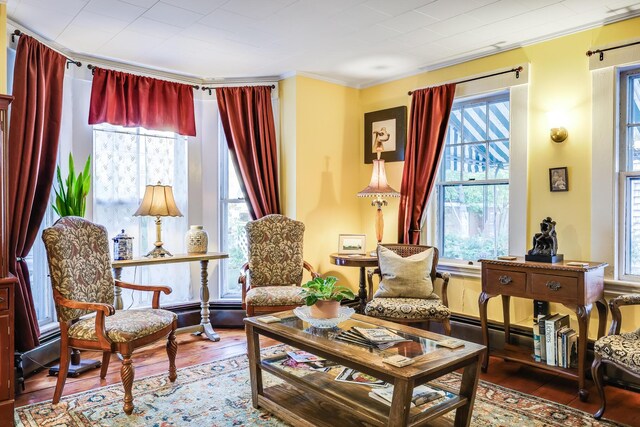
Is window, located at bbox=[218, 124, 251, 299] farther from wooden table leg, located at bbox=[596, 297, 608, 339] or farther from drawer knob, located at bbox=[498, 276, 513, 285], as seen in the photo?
wooden table leg, located at bbox=[596, 297, 608, 339]

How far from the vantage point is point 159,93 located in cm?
435

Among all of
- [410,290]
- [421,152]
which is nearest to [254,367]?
[410,290]

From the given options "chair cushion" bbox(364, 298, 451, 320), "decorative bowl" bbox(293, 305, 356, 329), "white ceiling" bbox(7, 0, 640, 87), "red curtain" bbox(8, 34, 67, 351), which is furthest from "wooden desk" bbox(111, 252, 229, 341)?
"white ceiling" bbox(7, 0, 640, 87)

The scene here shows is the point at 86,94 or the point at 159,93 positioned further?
the point at 159,93

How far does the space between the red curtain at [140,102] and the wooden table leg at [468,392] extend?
3.40 meters

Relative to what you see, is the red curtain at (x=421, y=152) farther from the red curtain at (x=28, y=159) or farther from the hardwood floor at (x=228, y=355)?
the red curtain at (x=28, y=159)

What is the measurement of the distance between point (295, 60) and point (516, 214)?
2329mm

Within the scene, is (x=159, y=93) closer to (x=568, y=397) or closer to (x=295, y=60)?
(x=295, y=60)

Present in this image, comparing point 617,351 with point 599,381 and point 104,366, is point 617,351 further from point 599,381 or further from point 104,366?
point 104,366

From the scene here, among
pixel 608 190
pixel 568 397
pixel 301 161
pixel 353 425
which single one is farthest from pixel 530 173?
pixel 353 425

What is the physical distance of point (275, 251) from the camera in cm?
420

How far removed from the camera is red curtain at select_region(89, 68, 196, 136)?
4008mm

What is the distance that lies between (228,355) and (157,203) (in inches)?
55.0

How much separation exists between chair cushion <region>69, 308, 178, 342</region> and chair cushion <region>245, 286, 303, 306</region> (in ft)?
2.65
